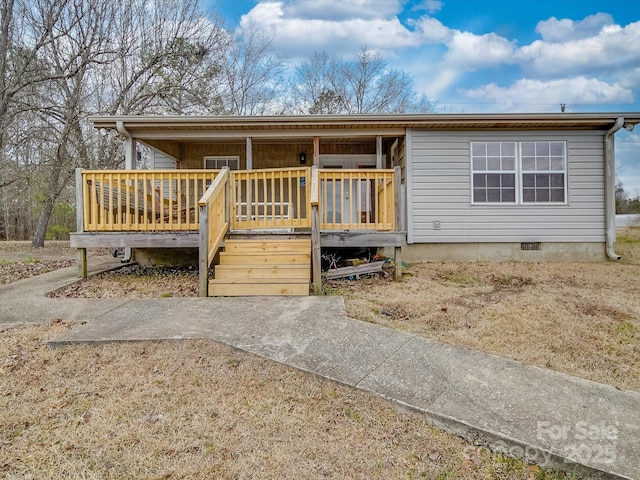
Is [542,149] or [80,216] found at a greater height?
[542,149]

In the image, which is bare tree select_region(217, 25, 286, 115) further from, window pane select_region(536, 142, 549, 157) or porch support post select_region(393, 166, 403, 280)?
porch support post select_region(393, 166, 403, 280)

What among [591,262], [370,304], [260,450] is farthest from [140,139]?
[591,262]

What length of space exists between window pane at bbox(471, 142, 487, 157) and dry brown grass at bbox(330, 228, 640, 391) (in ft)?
8.56

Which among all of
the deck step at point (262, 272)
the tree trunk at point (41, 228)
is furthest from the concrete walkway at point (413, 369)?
the tree trunk at point (41, 228)

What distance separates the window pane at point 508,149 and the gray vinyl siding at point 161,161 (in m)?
7.87

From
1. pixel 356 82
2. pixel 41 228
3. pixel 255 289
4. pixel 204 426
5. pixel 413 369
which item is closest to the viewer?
pixel 204 426

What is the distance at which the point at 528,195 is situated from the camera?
7.77m

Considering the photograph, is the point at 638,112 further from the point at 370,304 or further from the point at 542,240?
the point at 370,304

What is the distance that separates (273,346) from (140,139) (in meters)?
6.85

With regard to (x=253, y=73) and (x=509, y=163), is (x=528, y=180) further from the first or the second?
Answer: (x=253, y=73)

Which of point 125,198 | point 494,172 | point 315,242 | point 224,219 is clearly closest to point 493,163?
point 494,172

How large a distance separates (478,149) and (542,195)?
1.67 metres

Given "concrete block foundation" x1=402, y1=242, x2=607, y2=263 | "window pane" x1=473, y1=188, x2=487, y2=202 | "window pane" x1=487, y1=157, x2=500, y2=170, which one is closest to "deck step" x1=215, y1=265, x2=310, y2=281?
"concrete block foundation" x1=402, y1=242, x2=607, y2=263

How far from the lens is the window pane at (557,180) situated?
7746 millimetres
